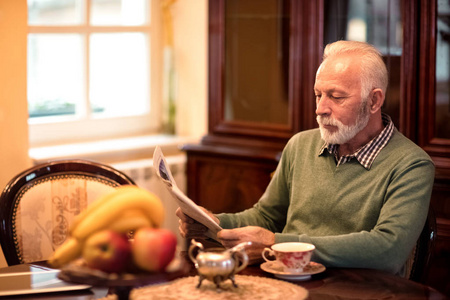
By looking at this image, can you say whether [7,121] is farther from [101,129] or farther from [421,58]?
[421,58]

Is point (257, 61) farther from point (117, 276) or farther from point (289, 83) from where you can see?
point (117, 276)

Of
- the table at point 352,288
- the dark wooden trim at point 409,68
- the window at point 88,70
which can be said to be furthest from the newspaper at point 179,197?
the window at point 88,70

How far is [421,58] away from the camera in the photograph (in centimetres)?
274

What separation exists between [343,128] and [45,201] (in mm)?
940

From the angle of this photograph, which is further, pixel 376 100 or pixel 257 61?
pixel 257 61

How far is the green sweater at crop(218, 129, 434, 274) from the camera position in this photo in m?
1.86

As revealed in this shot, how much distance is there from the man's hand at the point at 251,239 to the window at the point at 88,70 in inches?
72.3

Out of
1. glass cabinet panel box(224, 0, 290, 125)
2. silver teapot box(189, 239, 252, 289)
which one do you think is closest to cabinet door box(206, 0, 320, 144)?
glass cabinet panel box(224, 0, 290, 125)

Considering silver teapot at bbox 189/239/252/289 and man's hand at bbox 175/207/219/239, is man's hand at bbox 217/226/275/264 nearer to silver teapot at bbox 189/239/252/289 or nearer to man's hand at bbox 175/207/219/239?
man's hand at bbox 175/207/219/239

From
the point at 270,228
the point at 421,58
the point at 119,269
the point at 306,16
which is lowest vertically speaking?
the point at 270,228

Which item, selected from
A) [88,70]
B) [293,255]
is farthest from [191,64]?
[293,255]

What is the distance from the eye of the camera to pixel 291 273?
170 cm

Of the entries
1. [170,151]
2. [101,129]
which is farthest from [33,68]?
[170,151]

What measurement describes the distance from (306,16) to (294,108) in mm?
390
